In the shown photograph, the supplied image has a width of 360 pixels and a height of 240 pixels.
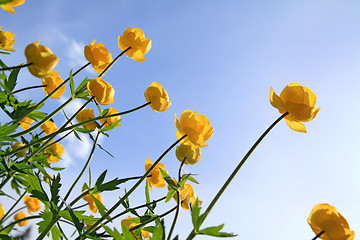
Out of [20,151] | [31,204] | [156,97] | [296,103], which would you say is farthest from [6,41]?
[31,204]

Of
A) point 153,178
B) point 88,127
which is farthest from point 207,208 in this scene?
point 88,127

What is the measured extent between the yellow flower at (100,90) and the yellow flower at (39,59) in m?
0.36

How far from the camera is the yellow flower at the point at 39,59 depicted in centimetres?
79

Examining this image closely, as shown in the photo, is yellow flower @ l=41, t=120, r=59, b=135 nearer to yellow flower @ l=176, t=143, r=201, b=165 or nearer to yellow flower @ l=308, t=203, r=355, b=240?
yellow flower @ l=176, t=143, r=201, b=165

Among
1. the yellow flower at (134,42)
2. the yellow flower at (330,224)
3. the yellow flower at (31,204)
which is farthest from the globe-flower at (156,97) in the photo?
the yellow flower at (31,204)

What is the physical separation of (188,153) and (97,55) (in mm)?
543

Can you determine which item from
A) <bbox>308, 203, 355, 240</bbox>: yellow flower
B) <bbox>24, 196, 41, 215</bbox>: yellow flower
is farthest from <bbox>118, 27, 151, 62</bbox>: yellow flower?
<bbox>24, 196, 41, 215</bbox>: yellow flower

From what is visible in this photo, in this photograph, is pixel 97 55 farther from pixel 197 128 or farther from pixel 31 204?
pixel 31 204

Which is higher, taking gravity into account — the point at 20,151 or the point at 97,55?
the point at 97,55

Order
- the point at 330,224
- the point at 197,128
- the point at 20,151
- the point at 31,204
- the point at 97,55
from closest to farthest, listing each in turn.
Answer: the point at 330,224, the point at 197,128, the point at 97,55, the point at 20,151, the point at 31,204

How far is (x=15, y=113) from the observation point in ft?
3.82

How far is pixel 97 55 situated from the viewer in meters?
1.27

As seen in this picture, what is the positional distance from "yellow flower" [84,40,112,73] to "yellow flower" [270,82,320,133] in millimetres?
658

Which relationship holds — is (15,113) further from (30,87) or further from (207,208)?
(207,208)
